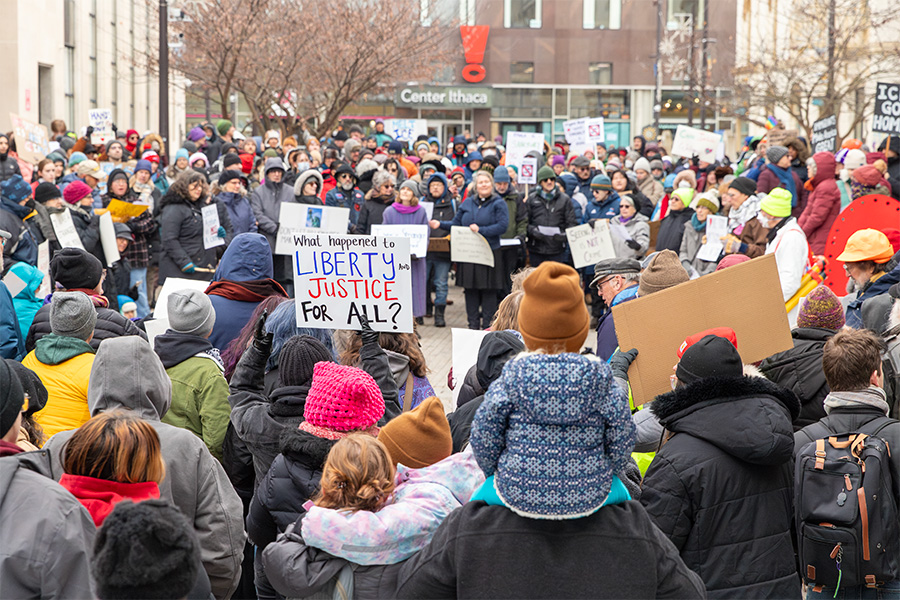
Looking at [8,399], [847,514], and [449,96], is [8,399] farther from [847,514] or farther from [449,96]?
[449,96]

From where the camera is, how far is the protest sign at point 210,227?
447 inches

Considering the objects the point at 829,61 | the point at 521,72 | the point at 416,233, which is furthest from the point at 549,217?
the point at 521,72

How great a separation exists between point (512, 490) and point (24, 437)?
95.4 inches

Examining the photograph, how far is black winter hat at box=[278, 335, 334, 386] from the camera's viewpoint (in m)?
4.35

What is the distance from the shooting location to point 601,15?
48.0 metres

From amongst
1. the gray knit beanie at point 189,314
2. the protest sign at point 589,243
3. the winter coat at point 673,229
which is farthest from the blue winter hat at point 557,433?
the protest sign at point 589,243

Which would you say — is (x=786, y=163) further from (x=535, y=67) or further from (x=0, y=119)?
(x=535, y=67)

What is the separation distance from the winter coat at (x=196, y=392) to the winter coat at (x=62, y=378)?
15.7 inches

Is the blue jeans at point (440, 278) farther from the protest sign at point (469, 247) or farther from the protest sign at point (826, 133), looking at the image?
the protest sign at point (826, 133)

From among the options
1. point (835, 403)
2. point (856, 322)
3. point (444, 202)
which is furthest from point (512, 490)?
point (444, 202)

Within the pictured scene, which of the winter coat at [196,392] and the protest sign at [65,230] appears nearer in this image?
the winter coat at [196,392]

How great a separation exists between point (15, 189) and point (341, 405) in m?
7.43

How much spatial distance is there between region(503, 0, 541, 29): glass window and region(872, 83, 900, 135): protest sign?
3670cm

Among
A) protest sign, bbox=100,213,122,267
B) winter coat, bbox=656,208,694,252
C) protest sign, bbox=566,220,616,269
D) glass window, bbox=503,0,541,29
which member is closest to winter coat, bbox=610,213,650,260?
protest sign, bbox=566,220,616,269
